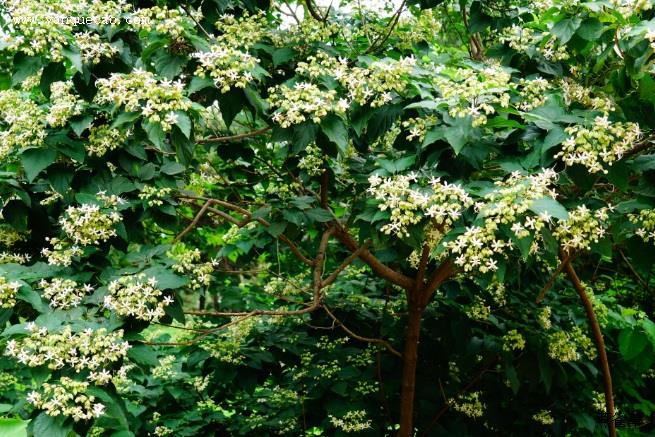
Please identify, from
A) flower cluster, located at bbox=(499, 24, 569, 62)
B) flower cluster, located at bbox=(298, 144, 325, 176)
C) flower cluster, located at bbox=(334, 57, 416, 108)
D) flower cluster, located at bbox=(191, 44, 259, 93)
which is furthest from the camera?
flower cluster, located at bbox=(298, 144, 325, 176)

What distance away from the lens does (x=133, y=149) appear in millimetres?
2928

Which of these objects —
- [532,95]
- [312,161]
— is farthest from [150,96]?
[532,95]

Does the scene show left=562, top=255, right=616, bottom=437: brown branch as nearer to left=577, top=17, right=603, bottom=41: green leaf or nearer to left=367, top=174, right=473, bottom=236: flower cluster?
left=577, top=17, right=603, bottom=41: green leaf

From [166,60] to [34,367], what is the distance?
130 cm

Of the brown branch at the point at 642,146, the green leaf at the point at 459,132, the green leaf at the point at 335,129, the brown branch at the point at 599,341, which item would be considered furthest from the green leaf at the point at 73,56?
the brown branch at the point at 599,341

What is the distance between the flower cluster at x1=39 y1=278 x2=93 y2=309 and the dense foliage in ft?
0.05

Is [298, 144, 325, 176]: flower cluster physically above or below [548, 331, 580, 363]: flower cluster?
above

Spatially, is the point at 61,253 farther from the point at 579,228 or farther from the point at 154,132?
the point at 579,228

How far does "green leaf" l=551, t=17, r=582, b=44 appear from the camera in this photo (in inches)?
103

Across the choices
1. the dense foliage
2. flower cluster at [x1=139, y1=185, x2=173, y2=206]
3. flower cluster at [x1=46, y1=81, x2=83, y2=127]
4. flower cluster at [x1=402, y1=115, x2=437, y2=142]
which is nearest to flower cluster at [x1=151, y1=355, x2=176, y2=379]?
the dense foliage

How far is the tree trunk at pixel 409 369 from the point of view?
3.79 m

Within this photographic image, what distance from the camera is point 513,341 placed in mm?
3586

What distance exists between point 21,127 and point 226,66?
0.93m

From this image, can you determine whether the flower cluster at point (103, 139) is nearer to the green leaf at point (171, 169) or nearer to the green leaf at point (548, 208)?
the green leaf at point (171, 169)
